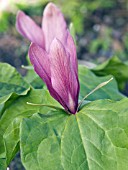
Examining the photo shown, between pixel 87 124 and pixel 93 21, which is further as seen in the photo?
pixel 93 21

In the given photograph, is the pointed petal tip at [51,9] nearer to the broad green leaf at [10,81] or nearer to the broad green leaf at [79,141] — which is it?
the broad green leaf at [10,81]

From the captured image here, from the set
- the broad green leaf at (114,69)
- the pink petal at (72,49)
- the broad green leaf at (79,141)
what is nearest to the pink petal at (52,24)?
the pink petal at (72,49)

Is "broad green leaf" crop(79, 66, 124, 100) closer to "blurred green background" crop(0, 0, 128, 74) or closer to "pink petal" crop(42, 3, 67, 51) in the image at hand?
"pink petal" crop(42, 3, 67, 51)

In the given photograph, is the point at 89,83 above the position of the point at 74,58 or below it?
below

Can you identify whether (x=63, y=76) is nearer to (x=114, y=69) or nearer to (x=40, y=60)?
(x=40, y=60)

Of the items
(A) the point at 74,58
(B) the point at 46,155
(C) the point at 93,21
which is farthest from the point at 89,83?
(C) the point at 93,21

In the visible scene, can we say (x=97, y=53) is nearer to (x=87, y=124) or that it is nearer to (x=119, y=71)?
(x=119, y=71)
